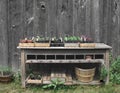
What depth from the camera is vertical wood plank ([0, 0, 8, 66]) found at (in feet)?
21.0

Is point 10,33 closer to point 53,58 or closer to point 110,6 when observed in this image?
point 53,58

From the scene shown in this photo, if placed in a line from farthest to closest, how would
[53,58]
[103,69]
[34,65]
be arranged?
[34,65] < [53,58] < [103,69]

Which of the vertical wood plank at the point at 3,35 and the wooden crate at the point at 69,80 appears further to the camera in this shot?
the vertical wood plank at the point at 3,35

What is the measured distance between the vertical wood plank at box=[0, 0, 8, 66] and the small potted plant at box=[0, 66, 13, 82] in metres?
0.15

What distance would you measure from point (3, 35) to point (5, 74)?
0.92 m

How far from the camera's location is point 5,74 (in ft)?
20.4

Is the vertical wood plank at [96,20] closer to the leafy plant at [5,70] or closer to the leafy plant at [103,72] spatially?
the leafy plant at [103,72]

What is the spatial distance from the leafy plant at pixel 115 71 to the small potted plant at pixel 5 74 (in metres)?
2.27

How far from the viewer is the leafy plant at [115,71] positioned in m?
6.08

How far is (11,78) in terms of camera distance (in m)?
6.16

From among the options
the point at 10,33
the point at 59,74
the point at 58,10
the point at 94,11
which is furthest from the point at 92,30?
the point at 10,33

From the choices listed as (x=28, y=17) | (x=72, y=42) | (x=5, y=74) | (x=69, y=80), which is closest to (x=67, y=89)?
(x=69, y=80)

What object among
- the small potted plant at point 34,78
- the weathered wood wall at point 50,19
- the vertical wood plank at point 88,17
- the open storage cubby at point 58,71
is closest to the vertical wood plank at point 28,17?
the weathered wood wall at point 50,19

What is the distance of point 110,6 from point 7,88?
3.03m
